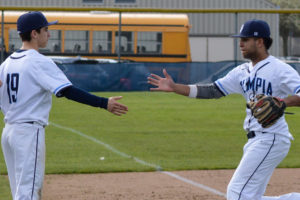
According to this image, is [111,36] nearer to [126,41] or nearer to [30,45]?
[126,41]

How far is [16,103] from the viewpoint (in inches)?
204

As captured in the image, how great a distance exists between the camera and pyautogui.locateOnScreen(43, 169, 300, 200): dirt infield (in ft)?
25.6

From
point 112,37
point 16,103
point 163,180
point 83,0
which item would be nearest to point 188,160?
point 163,180

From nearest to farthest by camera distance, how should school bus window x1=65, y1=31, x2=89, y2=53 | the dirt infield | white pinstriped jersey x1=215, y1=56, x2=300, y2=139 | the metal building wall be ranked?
white pinstriped jersey x1=215, y1=56, x2=300, y2=139 → the dirt infield → school bus window x1=65, y1=31, x2=89, y2=53 → the metal building wall

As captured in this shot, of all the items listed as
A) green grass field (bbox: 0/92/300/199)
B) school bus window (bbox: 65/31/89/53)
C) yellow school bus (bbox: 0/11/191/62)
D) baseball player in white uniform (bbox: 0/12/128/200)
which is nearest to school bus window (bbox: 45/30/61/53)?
yellow school bus (bbox: 0/11/191/62)

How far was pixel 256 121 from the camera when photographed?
556 cm

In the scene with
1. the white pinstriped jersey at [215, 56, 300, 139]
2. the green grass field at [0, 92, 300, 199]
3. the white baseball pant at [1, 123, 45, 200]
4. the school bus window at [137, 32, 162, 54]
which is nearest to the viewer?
the white baseball pant at [1, 123, 45, 200]

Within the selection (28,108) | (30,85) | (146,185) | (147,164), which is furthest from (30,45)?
(147,164)

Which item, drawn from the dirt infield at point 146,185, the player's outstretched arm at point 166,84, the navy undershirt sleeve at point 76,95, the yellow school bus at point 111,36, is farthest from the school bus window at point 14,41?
the navy undershirt sleeve at point 76,95

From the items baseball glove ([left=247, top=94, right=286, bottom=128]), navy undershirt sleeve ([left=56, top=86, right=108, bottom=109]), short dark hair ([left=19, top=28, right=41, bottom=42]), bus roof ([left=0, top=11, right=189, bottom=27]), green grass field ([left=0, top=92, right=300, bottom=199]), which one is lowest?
green grass field ([left=0, top=92, right=300, bottom=199])

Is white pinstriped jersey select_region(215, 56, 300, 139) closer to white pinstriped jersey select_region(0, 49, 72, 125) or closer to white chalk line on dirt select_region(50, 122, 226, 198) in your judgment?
white pinstriped jersey select_region(0, 49, 72, 125)

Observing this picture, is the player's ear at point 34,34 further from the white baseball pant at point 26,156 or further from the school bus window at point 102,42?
the school bus window at point 102,42

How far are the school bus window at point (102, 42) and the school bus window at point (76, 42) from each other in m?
0.32

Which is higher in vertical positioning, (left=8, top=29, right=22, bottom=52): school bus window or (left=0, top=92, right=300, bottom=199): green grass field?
(left=8, top=29, right=22, bottom=52): school bus window
